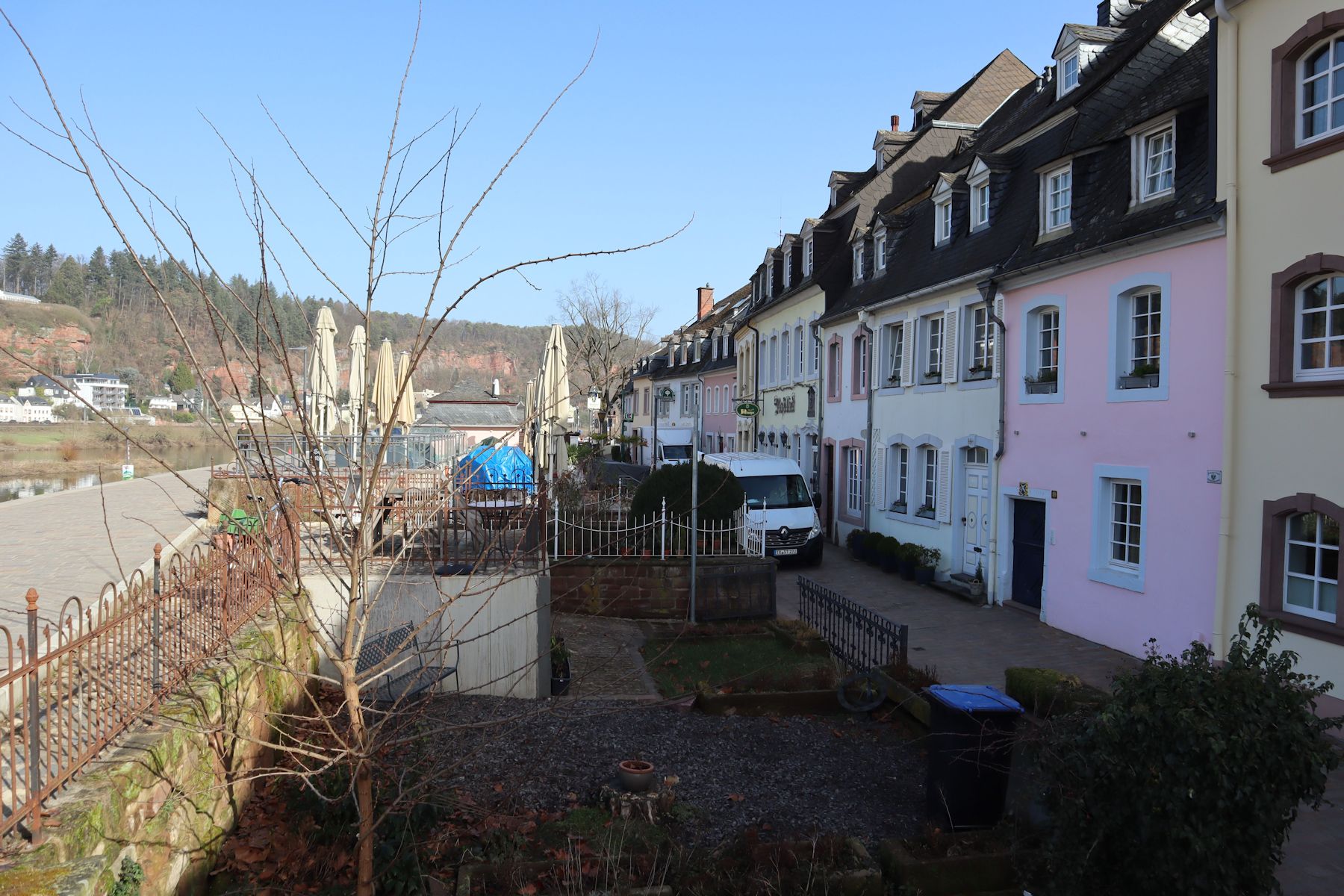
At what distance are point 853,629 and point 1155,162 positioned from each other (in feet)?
24.1

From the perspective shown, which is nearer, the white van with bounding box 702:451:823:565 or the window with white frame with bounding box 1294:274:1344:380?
the window with white frame with bounding box 1294:274:1344:380

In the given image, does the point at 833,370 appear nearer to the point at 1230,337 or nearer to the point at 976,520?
the point at 976,520

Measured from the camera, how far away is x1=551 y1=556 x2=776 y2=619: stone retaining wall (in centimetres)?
1379

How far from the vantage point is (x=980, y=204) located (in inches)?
685

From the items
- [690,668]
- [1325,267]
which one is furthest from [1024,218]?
[690,668]

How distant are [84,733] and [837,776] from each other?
5.24m

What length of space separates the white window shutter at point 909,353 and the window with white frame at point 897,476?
144cm

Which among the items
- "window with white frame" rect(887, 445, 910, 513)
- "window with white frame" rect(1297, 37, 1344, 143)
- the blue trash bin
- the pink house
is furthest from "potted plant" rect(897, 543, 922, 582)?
the blue trash bin

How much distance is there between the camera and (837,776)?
7.45 m

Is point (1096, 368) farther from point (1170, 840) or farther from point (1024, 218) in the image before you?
point (1170, 840)

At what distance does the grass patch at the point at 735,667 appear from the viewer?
9758mm

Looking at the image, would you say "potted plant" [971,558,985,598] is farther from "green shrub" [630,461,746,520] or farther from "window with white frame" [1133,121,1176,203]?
"window with white frame" [1133,121,1176,203]

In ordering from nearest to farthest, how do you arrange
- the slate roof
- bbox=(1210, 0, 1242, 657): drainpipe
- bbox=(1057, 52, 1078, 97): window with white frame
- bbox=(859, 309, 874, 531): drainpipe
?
1. bbox=(1210, 0, 1242, 657): drainpipe
2. the slate roof
3. bbox=(1057, 52, 1078, 97): window with white frame
4. bbox=(859, 309, 874, 531): drainpipe

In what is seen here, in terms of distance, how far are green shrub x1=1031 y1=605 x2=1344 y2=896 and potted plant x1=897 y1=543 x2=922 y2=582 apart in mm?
12717
